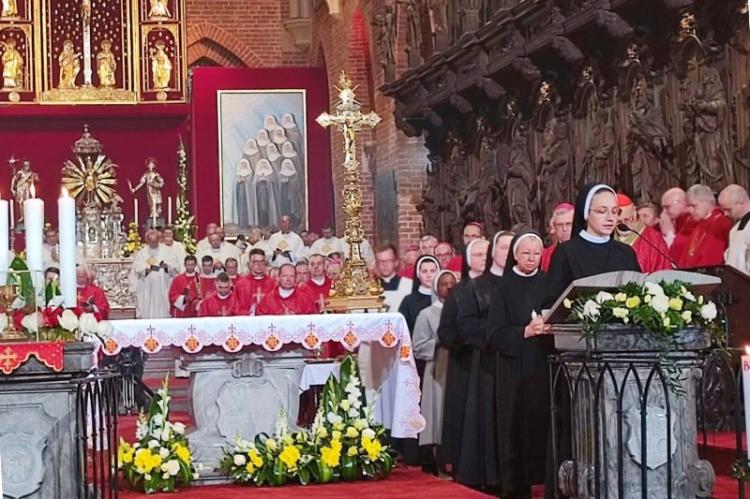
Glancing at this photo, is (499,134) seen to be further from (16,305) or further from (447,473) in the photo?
(16,305)

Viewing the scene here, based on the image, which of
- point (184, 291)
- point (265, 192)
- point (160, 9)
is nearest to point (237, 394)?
point (184, 291)

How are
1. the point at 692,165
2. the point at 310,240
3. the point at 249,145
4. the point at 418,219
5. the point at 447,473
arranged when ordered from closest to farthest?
the point at 447,473
the point at 692,165
the point at 418,219
the point at 310,240
the point at 249,145

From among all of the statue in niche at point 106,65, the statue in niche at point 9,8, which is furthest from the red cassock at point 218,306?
the statue in niche at point 9,8

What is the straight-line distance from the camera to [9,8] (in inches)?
1048

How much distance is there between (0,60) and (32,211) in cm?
2154

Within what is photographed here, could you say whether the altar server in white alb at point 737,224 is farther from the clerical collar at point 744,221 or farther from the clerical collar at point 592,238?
the clerical collar at point 592,238

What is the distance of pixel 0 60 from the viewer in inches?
1053

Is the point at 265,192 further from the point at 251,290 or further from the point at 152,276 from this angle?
the point at 251,290

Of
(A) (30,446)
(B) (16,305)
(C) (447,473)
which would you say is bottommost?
(C) (447,473)

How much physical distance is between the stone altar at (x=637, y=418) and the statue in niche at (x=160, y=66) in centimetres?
2129

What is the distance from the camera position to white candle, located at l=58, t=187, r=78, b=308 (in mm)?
6242

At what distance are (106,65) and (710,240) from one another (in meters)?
18.5

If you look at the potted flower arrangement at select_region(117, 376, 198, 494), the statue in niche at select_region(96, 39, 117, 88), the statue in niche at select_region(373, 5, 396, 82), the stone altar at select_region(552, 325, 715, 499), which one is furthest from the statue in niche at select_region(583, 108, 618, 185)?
the statue in niche at select_region(96, 39, 117, 88)

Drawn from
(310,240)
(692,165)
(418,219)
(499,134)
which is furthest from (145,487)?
(310,240)
